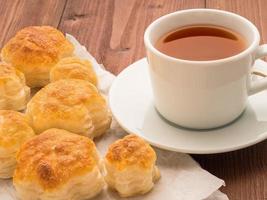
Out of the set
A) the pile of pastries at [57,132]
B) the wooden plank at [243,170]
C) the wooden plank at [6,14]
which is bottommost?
the wooden plank at [6,14]

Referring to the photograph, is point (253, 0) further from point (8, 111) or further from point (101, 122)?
point (8, 111)

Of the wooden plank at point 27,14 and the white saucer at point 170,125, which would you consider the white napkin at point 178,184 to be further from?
the wooden plank at point 27,14

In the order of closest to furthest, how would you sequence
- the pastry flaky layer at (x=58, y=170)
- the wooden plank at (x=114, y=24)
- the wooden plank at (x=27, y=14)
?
the pastry flaky layer at (x=58, y=170), the wooden plank at (x=114, y=24), the wooden plank at (x=27, y=14)

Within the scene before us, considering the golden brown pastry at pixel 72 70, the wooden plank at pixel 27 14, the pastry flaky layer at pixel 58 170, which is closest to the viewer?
the pastry flaky layer at pixel 58 170

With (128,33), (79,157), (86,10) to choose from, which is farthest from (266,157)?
(86,10)

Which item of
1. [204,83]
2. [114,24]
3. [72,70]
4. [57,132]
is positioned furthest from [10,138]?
[114,24]

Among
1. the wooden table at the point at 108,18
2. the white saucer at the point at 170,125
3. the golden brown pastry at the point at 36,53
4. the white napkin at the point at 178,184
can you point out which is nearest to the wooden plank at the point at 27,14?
the wooden table at the point at 108,18

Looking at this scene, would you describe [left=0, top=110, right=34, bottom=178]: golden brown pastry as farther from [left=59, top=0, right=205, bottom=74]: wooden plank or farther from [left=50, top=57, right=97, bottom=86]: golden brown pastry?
[left=59, top=0, right=205, bottom=74]: wooden plank

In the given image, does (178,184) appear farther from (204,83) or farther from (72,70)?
(72,70)
